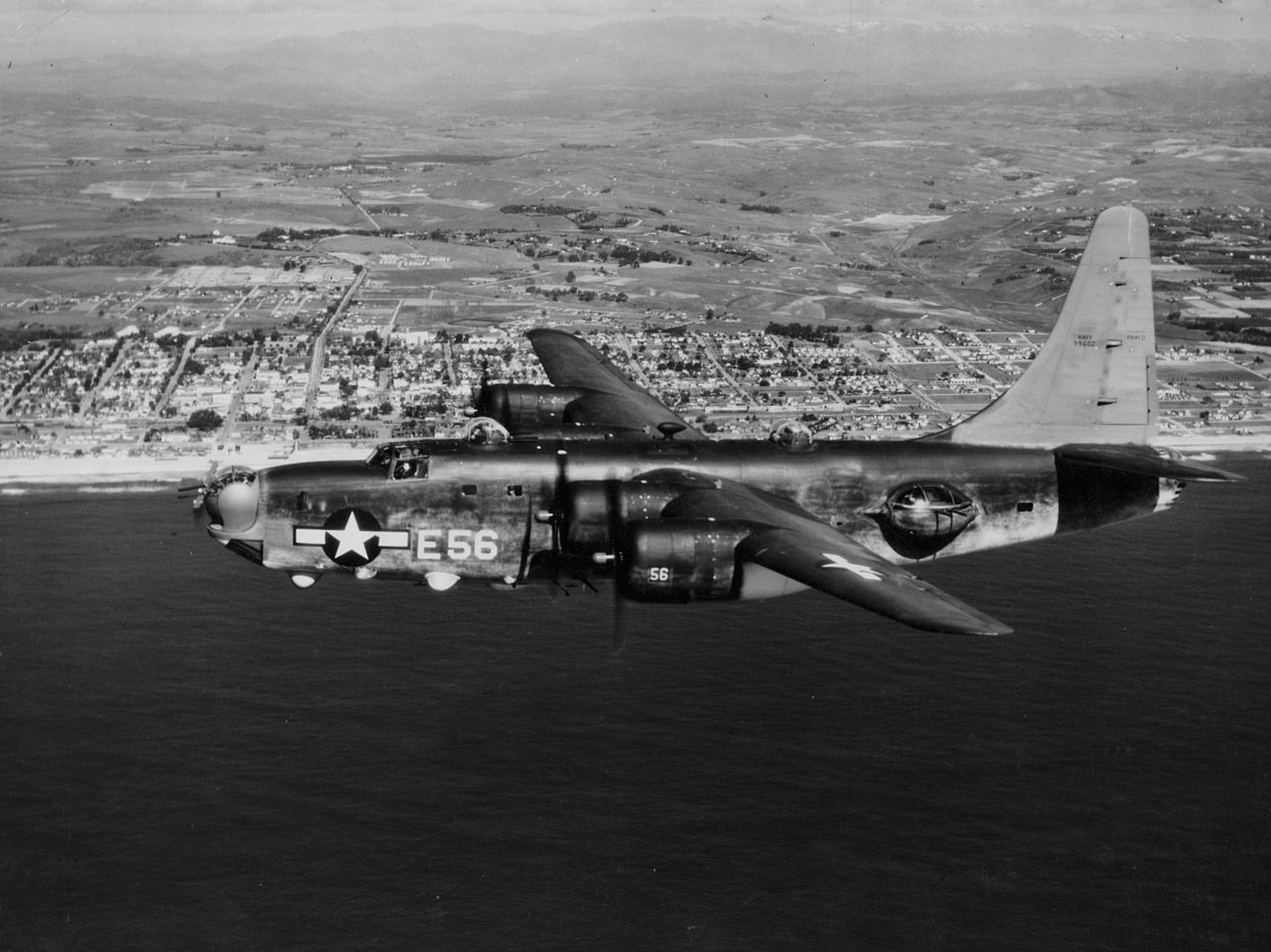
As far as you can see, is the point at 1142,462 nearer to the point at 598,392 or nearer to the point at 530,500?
the point at 530,500

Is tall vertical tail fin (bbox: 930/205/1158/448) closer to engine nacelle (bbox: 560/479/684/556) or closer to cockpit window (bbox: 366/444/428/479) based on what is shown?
engine nacelle (bbox: 560/479/684/556)

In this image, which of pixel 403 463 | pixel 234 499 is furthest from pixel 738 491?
pixel 234 499

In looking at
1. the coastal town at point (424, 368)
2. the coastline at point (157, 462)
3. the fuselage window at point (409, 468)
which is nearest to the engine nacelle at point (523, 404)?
the fuselage window at point (409, 468)

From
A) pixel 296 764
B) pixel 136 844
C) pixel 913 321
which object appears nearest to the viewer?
pixel 136 844

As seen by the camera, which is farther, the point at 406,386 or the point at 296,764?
the point at 406,386

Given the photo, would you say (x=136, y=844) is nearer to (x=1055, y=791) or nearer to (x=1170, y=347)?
(x=1055, y=791)

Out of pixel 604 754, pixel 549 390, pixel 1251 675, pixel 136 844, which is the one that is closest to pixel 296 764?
pixel 136 844
